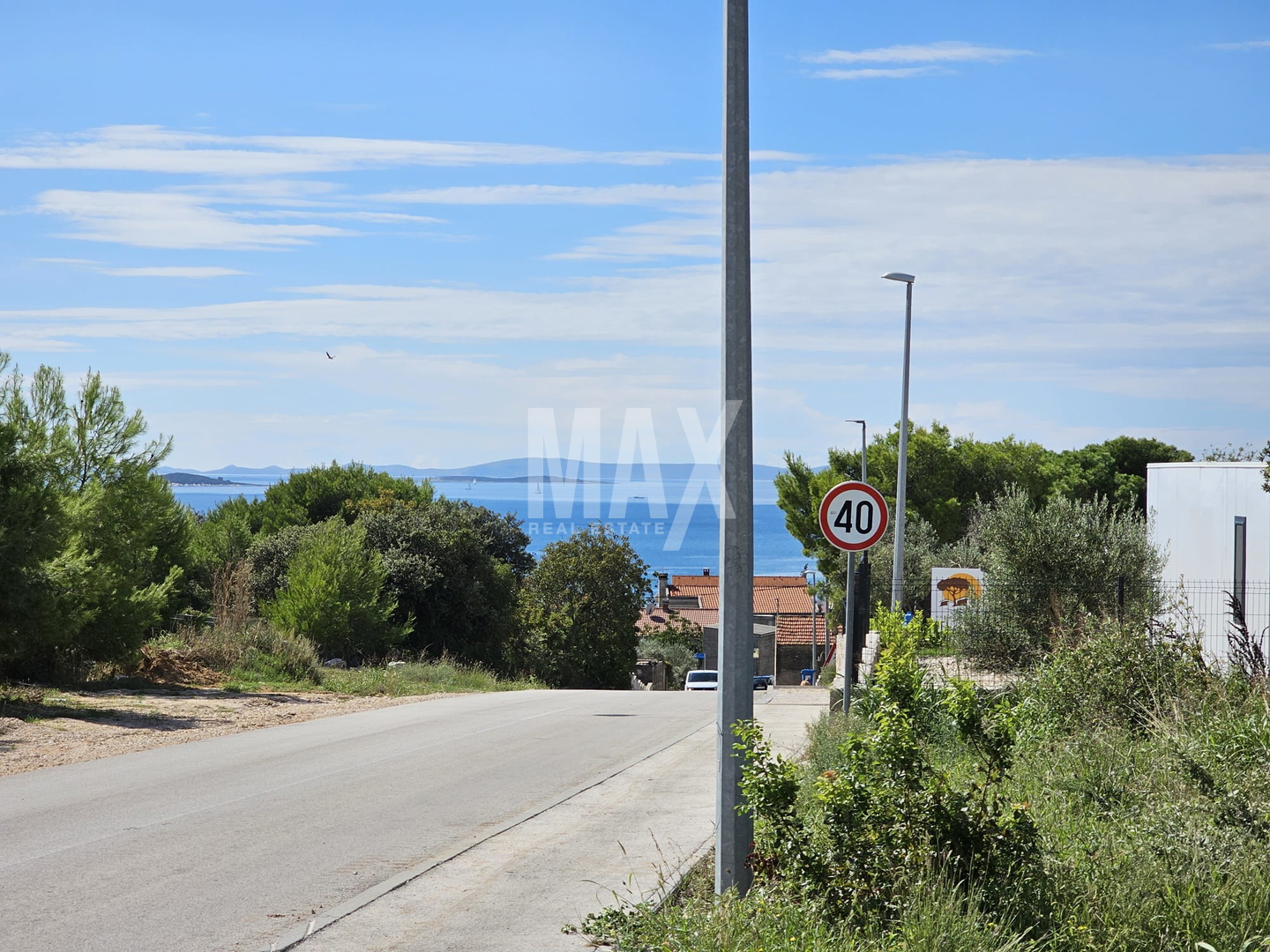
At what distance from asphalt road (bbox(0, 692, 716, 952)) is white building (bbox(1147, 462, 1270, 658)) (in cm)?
1094

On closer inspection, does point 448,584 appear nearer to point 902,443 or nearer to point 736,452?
point 902,443

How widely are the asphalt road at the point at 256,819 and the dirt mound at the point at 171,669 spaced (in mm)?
6004

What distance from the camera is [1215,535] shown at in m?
21.8

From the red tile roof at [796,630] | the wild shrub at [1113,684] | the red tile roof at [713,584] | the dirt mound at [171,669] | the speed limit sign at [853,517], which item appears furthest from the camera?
the red tile roof at [713,584]

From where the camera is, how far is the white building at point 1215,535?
20516 millimetres

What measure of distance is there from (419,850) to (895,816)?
469cm

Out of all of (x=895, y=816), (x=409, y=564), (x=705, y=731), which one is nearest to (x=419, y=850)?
(x=895, y=816)

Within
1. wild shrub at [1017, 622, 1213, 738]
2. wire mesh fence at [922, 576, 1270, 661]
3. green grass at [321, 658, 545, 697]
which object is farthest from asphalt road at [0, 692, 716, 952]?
green grass at [321, 658, 545, 697]

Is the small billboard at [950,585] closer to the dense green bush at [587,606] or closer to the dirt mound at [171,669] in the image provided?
the dirt mound at [171,669]

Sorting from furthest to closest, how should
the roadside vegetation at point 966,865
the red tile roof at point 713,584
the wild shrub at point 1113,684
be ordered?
the red tile roof at point 713,584
the wild shrub at point 1113,684
the roadside vegetation at point 966,865

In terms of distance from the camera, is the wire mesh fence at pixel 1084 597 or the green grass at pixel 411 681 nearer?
the wire mesh fence at pixel 1084 597

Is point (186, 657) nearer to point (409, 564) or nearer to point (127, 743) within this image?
point (127, 743)

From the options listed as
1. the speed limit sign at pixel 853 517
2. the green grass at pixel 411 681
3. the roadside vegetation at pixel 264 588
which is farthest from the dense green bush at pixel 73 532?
the speed limit sign at pixel 853 517

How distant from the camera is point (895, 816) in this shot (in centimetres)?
582
